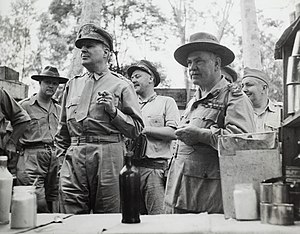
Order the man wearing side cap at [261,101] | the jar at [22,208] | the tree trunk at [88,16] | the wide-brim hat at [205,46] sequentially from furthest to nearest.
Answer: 1. the tree trunk at [88,16]
2. the man wearing side cap at [261,101]
3. the wide-brim hat at [205,46]
4. the jar at [22,208]

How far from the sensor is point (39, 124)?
→ 4.48 meters

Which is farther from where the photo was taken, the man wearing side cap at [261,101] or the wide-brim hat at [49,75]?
the wide-brim hat at [49,75]

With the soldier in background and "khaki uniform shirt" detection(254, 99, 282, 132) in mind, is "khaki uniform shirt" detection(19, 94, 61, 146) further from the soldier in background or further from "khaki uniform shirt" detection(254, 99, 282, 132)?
"khaki uniform shirt" detection(254, 99, 282, 132)

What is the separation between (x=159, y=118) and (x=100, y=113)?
3.64 feet

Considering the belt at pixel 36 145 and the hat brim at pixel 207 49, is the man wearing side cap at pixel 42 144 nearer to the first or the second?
the belt at pixel 36 145

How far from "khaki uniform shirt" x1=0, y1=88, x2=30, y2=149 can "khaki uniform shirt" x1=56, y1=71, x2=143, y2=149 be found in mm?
833

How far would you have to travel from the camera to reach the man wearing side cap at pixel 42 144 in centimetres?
437

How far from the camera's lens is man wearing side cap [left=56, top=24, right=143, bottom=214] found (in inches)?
109

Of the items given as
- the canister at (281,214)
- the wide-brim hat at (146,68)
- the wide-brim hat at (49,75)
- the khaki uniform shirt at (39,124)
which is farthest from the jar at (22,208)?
the wide-brim hat at (49,75)

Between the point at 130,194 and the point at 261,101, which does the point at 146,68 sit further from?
the point at 130,194

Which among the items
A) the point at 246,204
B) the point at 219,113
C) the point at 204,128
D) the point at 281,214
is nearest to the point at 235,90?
the point at 219,113

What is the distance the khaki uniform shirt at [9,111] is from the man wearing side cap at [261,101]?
1924 millimetres

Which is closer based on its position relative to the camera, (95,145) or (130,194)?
(130,194)

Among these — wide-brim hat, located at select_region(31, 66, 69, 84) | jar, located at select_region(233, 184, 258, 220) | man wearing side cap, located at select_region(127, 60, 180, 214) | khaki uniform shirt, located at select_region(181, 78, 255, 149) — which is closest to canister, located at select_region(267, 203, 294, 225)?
jar, located at select_region(233, 184, 258, 220)
